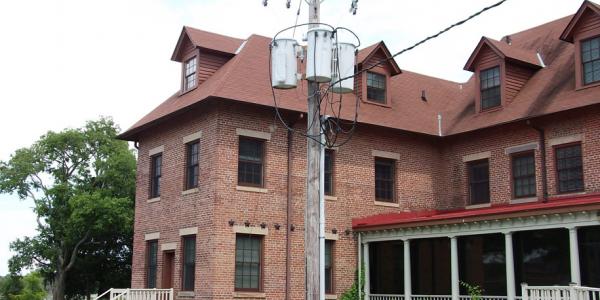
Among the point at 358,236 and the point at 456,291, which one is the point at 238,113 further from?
the point at 456,291

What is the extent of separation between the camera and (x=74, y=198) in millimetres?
44031

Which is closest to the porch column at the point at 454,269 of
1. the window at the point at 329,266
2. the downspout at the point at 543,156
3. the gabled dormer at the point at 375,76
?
the downspout at the point at 543,156

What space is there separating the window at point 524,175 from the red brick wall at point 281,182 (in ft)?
0.77

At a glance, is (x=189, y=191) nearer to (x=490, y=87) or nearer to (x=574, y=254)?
(x=490, y=87)

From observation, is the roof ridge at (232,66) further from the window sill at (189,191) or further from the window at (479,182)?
the window at (479,182)

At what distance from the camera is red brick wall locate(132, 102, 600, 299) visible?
21.3m

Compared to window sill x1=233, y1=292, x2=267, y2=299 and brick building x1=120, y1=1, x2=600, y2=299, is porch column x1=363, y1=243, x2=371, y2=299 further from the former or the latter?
window sill x1=233, y1=292, x2=267, y2=299

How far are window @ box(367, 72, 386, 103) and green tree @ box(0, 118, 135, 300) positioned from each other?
22.1m

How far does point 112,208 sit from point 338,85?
3268cm

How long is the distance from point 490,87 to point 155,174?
1206cm

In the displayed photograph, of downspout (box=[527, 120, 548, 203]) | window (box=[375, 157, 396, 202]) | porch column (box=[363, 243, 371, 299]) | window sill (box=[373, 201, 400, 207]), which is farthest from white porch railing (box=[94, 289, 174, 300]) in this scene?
downspout (box=[527, 120, 548, 203])

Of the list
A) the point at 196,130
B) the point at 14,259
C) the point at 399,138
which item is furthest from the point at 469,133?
the point at 14,259

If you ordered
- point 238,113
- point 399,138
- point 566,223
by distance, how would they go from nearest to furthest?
point 566,223 < point 238,113 < point 399,138

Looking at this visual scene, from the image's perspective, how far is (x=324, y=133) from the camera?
43.4ft
